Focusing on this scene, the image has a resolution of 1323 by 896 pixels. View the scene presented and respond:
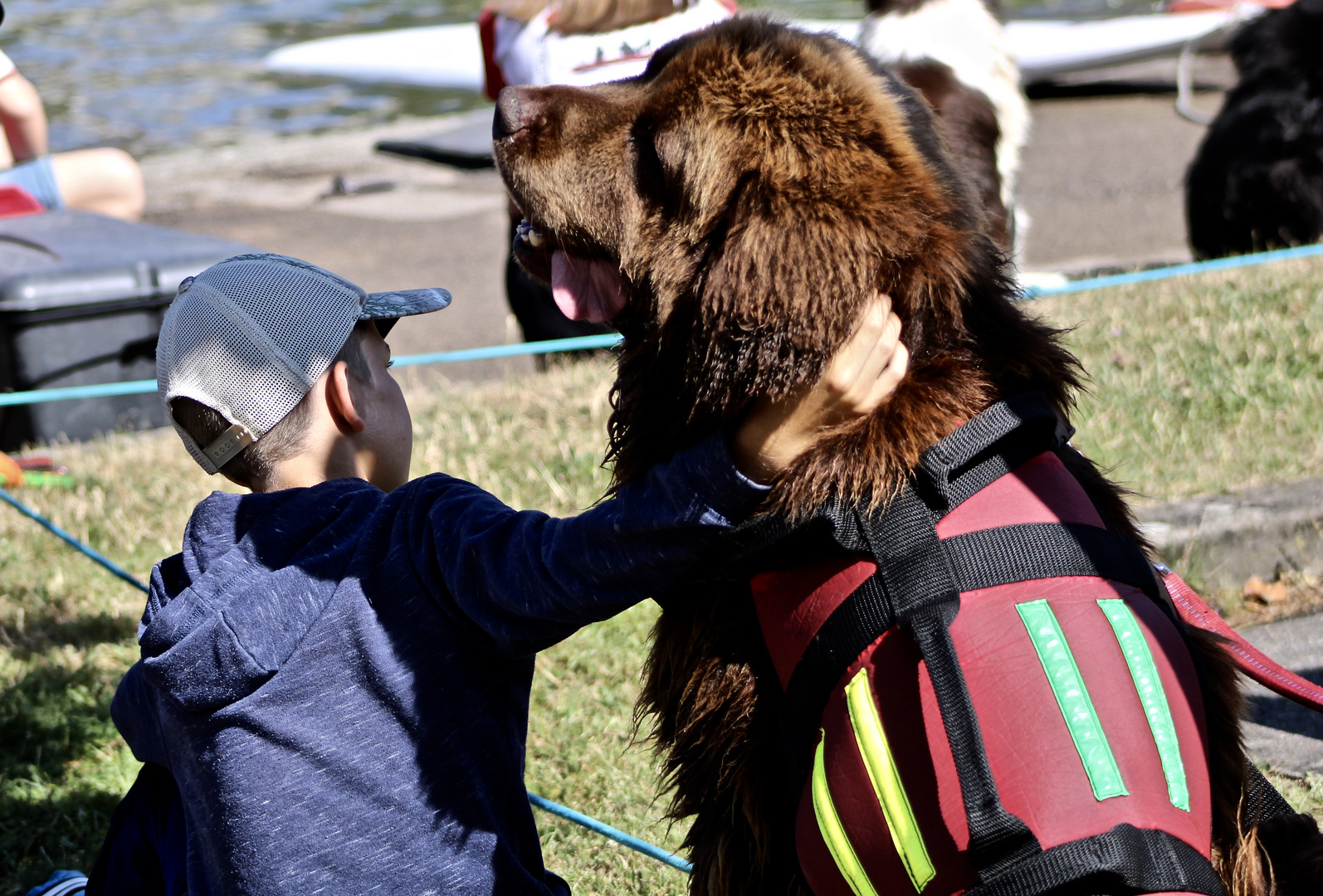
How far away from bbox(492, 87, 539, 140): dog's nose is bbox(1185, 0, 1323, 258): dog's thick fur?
6289 millimetres

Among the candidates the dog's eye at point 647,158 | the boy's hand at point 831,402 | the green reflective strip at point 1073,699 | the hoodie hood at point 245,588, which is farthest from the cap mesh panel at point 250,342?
the green reflective strip at point 1073,699

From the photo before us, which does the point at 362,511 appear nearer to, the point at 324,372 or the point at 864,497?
the point at 324,372

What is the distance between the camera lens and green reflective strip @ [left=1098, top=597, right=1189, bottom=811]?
1502mm

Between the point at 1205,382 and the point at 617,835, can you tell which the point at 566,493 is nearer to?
the point at 617,835

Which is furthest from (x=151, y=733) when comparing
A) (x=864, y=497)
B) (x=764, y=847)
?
(x=864, y=497)

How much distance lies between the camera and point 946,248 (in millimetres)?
1646

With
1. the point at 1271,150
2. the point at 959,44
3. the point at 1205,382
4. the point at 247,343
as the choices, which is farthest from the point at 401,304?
Answer: the point at 1271,150

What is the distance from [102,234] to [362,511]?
4823 millimetres

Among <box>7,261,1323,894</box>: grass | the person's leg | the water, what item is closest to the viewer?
<box>7,261,1323,894</box>: grass

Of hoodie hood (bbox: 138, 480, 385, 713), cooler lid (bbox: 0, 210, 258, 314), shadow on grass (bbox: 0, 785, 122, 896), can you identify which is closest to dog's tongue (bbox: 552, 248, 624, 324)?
hoodie hood (bbox: 138, 480, 385, 713)

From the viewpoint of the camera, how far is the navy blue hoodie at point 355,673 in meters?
1.80

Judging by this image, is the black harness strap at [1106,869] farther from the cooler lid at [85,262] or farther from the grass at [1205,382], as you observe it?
the cooler lid at [85,262]

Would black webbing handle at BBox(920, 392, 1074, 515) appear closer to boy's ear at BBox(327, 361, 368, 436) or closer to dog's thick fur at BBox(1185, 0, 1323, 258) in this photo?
boy's ear at BBox(327, 361, 368, 436)

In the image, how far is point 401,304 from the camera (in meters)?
2.26
